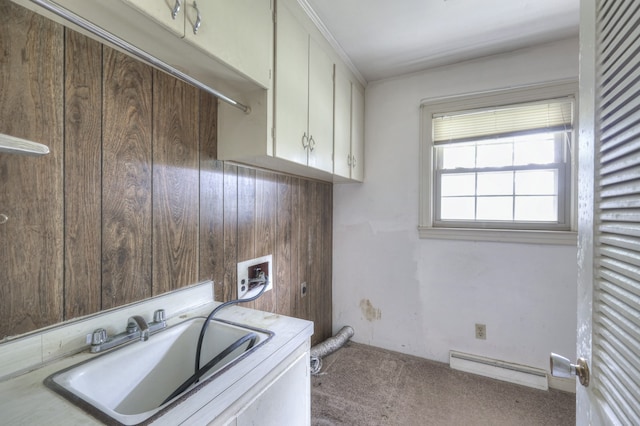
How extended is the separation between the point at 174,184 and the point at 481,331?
2.29m

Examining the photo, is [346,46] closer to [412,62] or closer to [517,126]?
[412,62]

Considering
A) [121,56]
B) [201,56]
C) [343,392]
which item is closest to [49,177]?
[121,56]

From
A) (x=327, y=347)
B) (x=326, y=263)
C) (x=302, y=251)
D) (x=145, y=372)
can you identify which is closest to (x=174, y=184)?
(x=145, y=372)

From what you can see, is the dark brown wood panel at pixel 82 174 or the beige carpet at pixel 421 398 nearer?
the dark brown wood panel at pixel 82 174

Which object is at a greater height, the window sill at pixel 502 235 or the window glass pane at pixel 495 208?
the window glass pane at pixel 495 208

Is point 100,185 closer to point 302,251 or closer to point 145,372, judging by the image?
point 145,372

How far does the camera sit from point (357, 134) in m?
2.21

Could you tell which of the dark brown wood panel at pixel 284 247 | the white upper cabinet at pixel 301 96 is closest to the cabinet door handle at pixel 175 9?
the white upper cabinet at pixel 301 96

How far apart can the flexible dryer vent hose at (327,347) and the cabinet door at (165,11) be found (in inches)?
82.5

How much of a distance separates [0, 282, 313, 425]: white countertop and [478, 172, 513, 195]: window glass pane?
5.89ft

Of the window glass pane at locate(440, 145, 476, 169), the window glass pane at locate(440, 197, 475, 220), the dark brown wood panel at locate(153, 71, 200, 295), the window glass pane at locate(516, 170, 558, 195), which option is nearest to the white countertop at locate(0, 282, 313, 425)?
the dark brown wood panel at locate(153, 71, 200, 295)

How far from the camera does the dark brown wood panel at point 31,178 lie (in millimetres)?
713

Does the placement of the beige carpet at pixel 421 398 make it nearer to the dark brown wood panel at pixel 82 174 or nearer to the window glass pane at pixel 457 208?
the window glass pane at pixel 457 208

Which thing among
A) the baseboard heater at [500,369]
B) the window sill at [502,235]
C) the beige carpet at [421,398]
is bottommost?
the beige carpet at [421,398]
